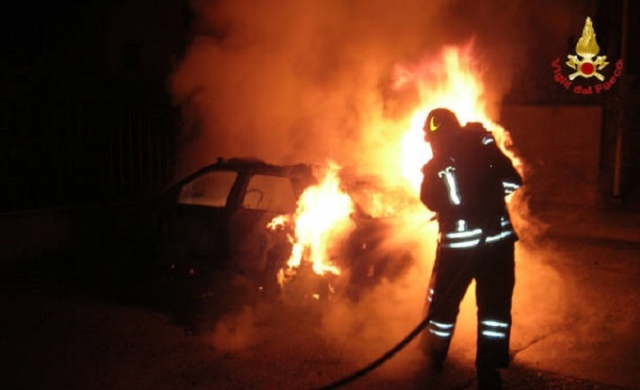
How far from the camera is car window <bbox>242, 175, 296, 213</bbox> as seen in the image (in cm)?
675

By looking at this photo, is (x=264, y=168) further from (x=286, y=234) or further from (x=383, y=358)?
(x=383, y=358)

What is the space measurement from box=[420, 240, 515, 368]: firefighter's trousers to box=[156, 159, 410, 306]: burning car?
1415 mm

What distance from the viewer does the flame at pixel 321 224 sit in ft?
20.6

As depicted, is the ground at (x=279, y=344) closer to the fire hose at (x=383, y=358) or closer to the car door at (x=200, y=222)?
the fire hose at (x=383, y=358)

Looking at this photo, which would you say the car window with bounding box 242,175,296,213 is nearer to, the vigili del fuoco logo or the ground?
the ground

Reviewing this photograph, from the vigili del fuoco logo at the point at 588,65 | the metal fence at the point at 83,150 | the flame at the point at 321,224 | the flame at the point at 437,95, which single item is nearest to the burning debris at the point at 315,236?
the flame at the point at 321,224

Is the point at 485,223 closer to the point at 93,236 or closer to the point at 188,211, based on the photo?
the point at 188,211

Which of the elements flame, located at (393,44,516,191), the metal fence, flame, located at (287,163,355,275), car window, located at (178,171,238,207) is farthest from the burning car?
the metal fence

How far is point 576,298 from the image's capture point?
22.7 ft

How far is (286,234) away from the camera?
6418 mm

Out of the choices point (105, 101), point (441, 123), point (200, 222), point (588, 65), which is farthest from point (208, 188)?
point (588, 65)

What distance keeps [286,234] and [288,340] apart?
1156 millimetres

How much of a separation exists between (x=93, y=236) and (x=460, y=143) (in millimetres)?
5882

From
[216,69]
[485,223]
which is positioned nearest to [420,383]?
[485,223]
